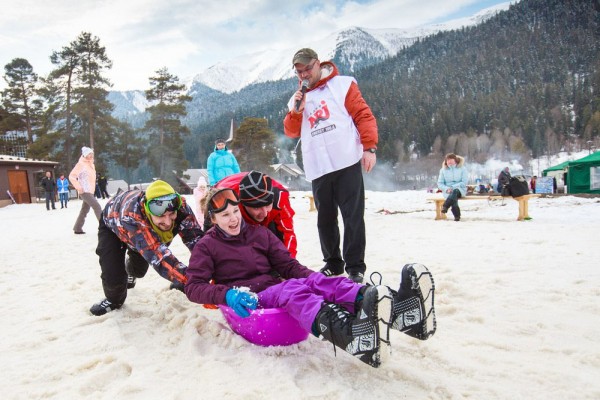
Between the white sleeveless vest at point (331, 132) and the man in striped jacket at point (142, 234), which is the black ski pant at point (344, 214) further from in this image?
the man in striped jacket at point (142, 234)

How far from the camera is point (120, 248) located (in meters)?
3.17

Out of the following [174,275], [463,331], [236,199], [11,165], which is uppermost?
[11,165]

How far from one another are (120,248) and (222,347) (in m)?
1.44

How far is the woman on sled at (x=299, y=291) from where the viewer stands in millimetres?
1736

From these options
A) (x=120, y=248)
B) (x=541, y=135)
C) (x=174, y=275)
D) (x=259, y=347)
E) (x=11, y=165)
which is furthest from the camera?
(x=541, y=135)

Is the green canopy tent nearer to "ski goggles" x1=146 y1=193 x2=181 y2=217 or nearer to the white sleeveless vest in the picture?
the white sleeveless vest

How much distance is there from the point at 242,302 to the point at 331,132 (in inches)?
74.3

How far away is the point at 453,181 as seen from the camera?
9023mm

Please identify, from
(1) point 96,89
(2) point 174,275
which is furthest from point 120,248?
(1) point 96,89

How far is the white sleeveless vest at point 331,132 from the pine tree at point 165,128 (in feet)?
139

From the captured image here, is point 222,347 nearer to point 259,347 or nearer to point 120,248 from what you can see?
point 259,347

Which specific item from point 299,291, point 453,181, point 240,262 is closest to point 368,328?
point 299,291

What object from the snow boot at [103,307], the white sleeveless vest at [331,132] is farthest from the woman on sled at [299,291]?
the snow boot at [103,307]

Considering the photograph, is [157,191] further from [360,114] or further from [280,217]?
[360,114]
